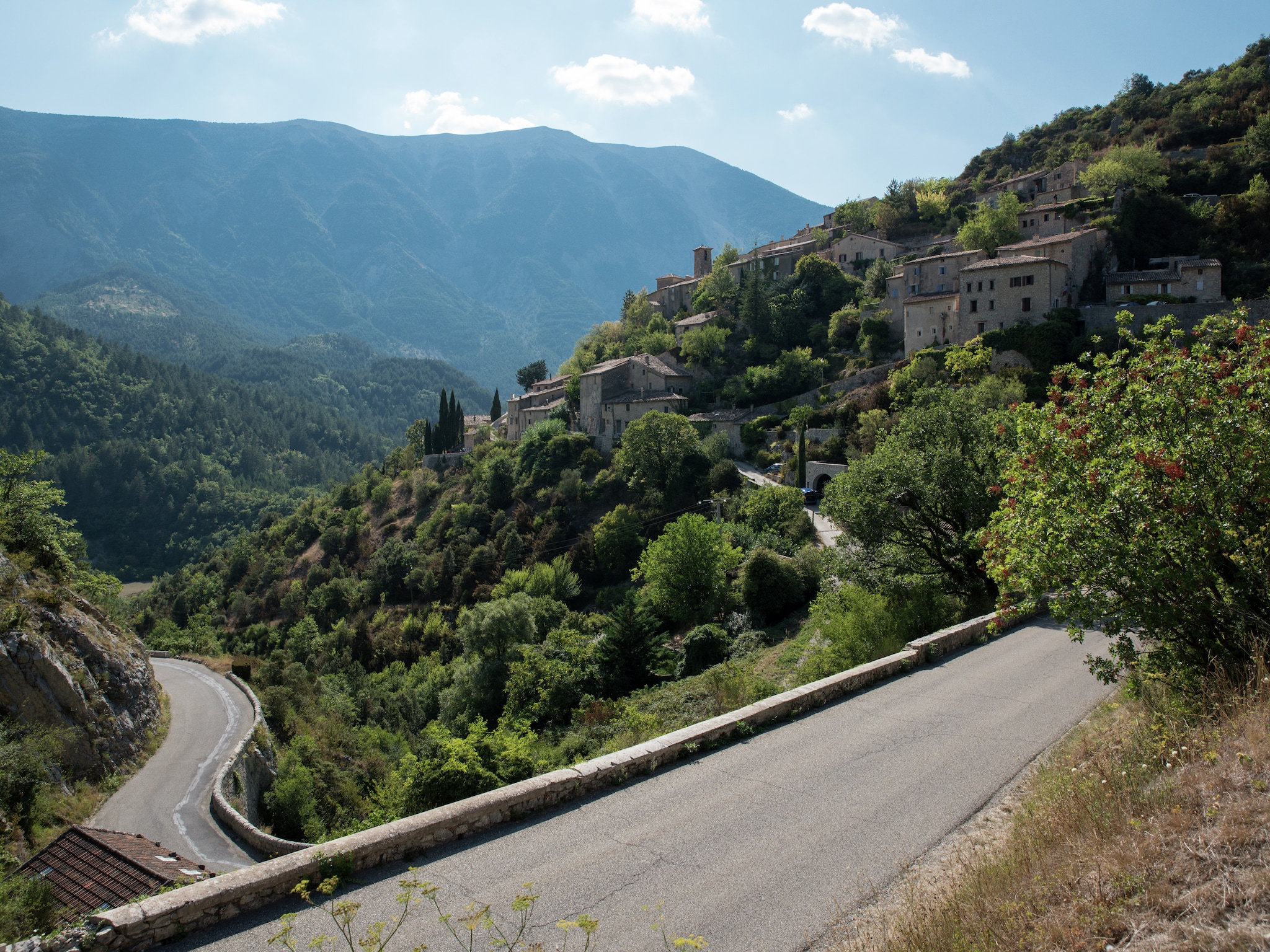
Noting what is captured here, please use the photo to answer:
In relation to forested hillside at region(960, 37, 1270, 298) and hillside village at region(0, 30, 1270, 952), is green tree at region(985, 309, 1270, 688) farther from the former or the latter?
forested hillside at region(960, 37, 1270, 298)

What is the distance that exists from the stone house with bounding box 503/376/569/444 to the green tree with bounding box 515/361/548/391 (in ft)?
54.0

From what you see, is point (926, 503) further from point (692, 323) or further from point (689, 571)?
point (692, 323)

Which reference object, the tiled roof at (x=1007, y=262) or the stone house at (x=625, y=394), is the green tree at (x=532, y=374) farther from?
the tiled roof at (x=1007, y=262)

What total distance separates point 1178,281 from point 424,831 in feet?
190

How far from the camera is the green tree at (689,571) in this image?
116ft

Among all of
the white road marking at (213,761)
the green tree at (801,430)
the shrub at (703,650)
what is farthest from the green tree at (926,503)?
the green tree at (801,430)

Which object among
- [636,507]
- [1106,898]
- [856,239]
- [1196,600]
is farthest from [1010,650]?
[856,239]

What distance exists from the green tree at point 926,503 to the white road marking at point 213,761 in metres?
17.3

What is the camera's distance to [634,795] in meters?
9.00

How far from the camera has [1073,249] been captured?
51.8m

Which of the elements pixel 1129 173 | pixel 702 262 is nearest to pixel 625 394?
pixel 702 262

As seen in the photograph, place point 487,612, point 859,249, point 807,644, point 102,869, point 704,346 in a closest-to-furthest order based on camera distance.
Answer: point 102,869
point 807,644
point 487,612
point 704,346
point 859,249

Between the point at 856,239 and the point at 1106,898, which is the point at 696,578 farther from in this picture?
the point at 856,239

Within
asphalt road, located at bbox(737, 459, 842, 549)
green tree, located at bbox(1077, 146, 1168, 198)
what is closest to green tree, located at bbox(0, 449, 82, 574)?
asphalt road, located at bbox(737, 459, 842, 549)
